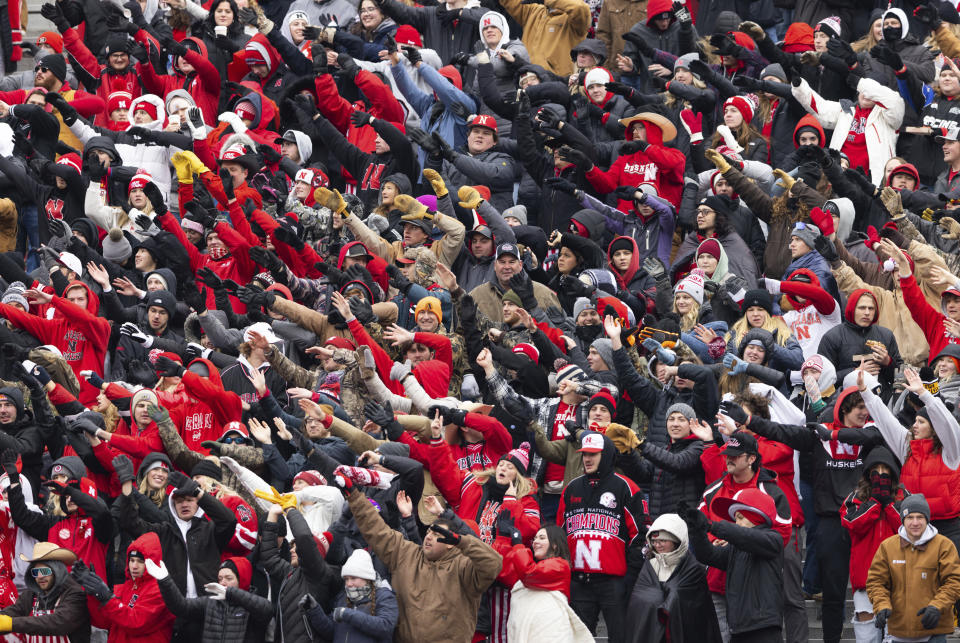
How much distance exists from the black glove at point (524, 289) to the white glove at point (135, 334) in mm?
3067

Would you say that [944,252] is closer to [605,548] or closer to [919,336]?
[919,336]

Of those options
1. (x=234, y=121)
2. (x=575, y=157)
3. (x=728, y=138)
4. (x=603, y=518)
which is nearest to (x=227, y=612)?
(x=603, y=518)

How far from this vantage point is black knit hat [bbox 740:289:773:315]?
1567 centimetres

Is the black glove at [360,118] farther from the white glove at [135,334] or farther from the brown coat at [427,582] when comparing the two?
the brown coat at [427,582]

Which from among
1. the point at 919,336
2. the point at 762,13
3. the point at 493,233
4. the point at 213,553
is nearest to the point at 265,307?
the point at 493,233

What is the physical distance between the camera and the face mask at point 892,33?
19781 mm

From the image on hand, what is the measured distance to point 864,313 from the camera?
50.1 ft

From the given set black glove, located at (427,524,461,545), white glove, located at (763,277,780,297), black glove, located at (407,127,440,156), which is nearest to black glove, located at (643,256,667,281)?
white glove, located at (763,277,780,297)

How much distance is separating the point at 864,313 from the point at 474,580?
4598 millimetres

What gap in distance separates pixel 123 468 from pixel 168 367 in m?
1.25

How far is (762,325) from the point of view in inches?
615

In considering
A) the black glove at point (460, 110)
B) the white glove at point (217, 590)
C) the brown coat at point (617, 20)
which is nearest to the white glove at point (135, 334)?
the white glove at point (217, 590)

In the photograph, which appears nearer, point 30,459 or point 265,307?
point 30,459

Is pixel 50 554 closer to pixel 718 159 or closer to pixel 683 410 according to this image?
pixel 683 410
